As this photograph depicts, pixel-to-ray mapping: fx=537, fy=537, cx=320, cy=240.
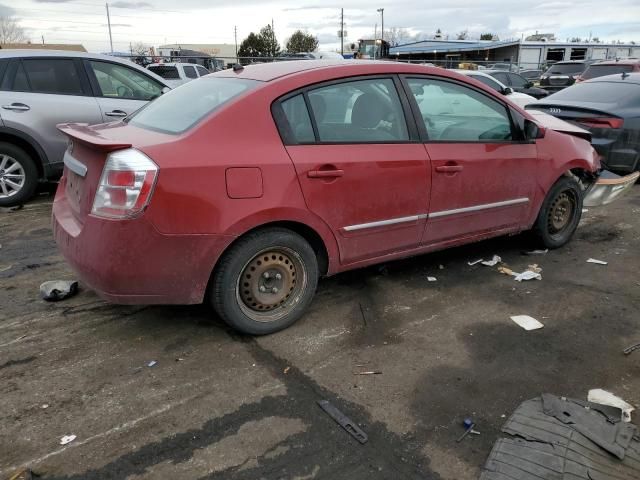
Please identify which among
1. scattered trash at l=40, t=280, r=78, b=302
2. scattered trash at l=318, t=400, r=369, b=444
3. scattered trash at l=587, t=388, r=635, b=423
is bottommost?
scattered trash at l=587, t=388, r=635, b=423

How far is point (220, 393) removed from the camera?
294 cm

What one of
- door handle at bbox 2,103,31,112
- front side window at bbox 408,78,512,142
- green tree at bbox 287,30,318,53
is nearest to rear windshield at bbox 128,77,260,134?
front side window at bbox 408,78,512,142

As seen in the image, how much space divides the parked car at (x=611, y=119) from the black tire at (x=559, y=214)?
2461 millimetres

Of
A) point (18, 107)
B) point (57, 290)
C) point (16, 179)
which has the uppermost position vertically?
point (18, 107)

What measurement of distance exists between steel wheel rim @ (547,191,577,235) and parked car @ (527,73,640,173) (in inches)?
97.6

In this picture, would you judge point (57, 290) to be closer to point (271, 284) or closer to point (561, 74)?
point (271, 284)

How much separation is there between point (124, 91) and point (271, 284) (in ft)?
16.3

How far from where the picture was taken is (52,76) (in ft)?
22.1

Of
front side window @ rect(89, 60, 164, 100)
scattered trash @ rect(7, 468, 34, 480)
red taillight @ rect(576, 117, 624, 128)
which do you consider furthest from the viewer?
red taillight @ rect(576, 117, 624, 128)

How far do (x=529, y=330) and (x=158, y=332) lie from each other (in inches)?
99.0

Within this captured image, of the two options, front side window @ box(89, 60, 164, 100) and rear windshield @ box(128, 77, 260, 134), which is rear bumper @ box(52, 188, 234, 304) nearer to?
rear windshield @ box(128, 77, 260, 134)

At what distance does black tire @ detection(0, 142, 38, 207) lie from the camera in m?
6.39

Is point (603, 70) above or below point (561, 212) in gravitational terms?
above

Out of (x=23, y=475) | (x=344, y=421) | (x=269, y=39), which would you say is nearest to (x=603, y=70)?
(x=344, y=421)
